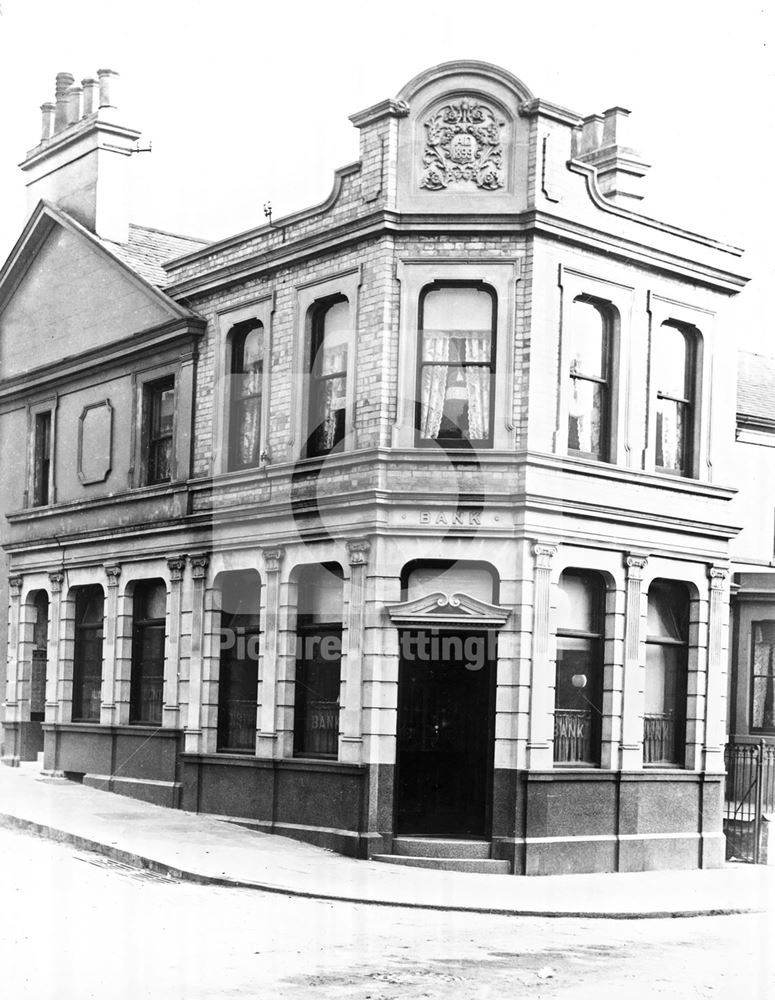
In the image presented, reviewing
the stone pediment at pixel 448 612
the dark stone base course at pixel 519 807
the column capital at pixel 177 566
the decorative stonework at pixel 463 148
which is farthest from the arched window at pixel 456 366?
the column capital at pixel 177 566

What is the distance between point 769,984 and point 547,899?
4.76m

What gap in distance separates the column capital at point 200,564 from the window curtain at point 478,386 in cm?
527

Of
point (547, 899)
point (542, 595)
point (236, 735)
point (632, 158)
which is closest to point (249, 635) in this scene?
point (236, 735)

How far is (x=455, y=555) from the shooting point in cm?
1888

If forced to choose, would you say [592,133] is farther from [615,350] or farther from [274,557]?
[274,557]

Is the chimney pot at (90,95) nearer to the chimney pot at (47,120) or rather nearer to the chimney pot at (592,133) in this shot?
the chimney pot at (47,120)

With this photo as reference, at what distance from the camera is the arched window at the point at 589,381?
779 inches

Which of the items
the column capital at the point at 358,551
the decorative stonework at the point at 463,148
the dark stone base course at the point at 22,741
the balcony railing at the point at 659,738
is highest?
the decorative stonework at the point at 463,148

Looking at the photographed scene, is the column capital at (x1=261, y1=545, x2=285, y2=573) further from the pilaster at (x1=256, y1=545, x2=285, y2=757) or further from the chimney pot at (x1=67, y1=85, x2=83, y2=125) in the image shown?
the chimney pot at (x1=67, y1=85, x2=83, y2=125)

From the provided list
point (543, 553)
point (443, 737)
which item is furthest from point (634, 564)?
point (443, 737)

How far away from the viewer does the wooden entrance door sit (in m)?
18.9

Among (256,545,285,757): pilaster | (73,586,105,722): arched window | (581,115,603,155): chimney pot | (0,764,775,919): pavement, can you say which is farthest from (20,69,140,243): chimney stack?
(0,764,775,919): pavement

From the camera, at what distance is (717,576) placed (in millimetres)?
21219

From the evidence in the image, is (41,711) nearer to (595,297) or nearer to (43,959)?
(595,297)
